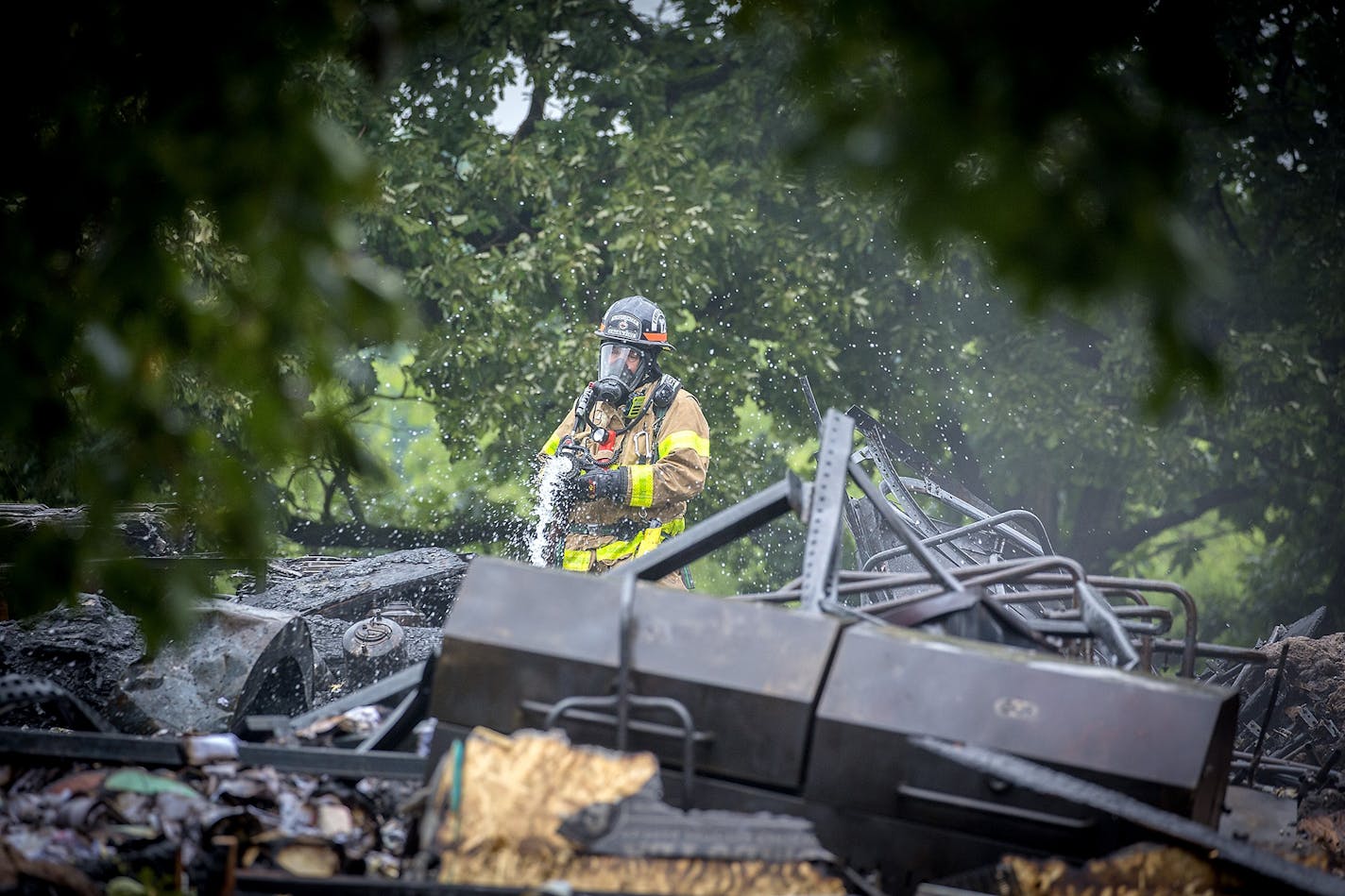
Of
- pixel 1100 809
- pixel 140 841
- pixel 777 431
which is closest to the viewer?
pixel 1100 809

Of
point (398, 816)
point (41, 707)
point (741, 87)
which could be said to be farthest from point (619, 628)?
point (741, 87)

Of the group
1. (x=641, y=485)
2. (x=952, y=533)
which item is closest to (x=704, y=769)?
(x=952, y=533)

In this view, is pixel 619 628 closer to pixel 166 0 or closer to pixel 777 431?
pixel 166 0

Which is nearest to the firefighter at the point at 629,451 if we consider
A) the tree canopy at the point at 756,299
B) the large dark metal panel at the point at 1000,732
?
the tree canopy at the point at 756,299

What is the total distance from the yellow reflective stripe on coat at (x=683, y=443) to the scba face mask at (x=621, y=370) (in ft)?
1.38

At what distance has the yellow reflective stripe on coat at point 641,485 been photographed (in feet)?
21.8

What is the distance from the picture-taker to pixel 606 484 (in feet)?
21.8

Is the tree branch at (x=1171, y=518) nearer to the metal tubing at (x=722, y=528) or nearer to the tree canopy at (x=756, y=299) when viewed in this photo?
the tree canopy at (x=756, y=299)

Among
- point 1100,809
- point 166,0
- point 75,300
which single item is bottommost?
point 1100,809

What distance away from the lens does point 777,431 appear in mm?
14070

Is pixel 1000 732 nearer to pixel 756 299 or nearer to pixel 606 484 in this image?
pixel 606 484

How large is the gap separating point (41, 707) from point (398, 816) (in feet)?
6.42

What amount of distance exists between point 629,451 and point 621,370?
472 mm

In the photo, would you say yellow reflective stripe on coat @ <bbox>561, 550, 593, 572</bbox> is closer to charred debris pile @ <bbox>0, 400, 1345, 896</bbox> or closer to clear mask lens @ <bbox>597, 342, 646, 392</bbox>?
clear mask lens @ <bbox>597, 342, 646, 392</bbox>
